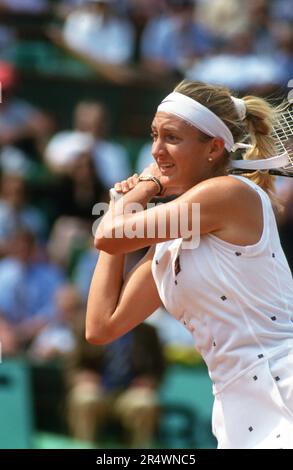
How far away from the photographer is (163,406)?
746 centimetres

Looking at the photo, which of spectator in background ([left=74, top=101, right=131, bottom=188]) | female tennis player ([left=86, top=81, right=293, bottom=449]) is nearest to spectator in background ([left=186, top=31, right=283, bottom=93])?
spectator in background ([left=74, top=101, right=131, bottom=188])

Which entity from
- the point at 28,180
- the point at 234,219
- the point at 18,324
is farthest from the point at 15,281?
the point at 234,219

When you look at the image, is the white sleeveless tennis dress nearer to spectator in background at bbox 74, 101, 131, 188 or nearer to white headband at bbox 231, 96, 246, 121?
white headband at bbox 231, 96, 246, 121

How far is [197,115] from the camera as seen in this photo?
3.71 m

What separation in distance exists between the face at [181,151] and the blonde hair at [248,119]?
4 centimetres

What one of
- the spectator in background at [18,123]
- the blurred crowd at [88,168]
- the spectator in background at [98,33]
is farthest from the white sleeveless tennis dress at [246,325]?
the spectator in background at [98,33]

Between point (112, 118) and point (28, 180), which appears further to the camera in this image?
point (112, 118)

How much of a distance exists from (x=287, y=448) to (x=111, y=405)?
4023 mm

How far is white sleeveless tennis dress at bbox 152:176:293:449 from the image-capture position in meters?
3.61

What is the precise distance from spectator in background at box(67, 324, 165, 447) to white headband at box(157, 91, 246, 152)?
389 cm

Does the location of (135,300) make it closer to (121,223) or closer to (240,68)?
(121,223)

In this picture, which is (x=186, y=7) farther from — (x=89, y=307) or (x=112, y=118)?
(x=89, y=307)

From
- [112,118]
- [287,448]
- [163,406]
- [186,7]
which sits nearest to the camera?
[287,448]

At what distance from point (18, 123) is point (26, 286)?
192 centimetres
